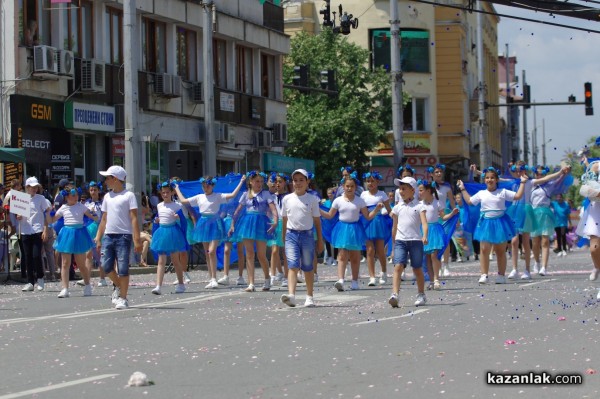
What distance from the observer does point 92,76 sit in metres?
36.5

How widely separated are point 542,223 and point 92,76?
49.9 ft

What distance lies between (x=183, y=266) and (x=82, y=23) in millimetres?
15068

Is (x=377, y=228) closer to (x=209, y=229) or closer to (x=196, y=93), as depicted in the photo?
(x=209, y=229)

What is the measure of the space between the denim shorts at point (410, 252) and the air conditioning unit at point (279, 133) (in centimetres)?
3317

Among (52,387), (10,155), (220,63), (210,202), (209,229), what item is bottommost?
(52,387)

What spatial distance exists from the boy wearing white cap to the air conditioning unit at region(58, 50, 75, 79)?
16.6 meters

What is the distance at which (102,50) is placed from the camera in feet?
127

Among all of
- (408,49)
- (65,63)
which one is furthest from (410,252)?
(408,49)

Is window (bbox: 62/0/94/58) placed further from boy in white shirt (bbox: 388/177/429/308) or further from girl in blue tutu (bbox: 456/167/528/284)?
boy in white shirt (bbox: 388/177/429/308)

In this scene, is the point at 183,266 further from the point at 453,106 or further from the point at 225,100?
the point at 453,106

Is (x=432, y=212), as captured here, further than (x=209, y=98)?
No

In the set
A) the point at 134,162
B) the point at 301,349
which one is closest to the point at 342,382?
the point at 301,349

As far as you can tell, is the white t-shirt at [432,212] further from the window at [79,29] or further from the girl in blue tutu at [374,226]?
the window at [79,29]

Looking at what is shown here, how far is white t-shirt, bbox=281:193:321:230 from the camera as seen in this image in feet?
60.3
